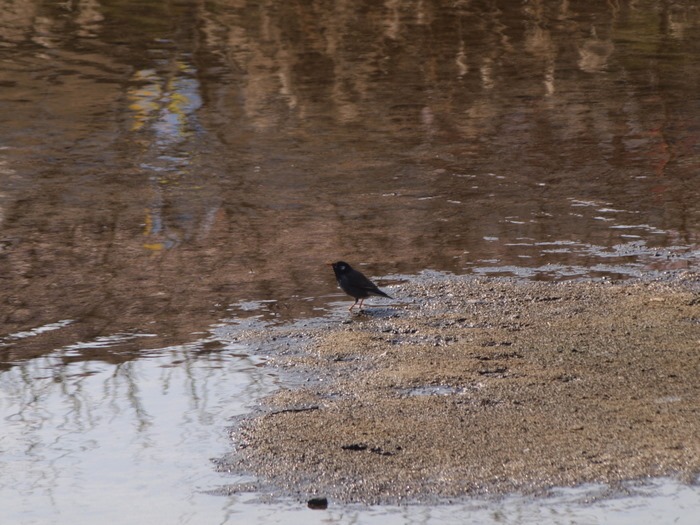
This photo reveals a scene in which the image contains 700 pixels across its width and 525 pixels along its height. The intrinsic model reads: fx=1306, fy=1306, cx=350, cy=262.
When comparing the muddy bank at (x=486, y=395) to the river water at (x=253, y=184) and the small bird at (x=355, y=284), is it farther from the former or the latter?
the river water at (x=253, y=184)

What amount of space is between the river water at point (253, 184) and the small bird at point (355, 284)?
0.59 feet

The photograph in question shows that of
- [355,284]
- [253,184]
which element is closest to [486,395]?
[355,284]

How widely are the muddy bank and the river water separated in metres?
0.22

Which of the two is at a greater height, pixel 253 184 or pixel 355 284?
pixel 355 284

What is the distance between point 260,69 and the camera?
13602 millimetres

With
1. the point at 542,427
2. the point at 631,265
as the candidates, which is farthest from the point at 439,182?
the point at 542,427

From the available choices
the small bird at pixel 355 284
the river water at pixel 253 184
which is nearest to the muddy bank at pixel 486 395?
the small bird at pixel 355 284

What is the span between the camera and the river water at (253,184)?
537 centimetres

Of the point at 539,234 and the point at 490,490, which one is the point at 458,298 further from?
the point at 490,490

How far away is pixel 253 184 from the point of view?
960 cm

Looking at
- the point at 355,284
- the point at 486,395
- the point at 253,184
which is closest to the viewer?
the point at 486,395

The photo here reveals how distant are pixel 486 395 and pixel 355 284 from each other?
1.56 meters

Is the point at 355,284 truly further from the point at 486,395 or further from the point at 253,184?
the point at 253,184

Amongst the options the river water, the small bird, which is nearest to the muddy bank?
the small bird
